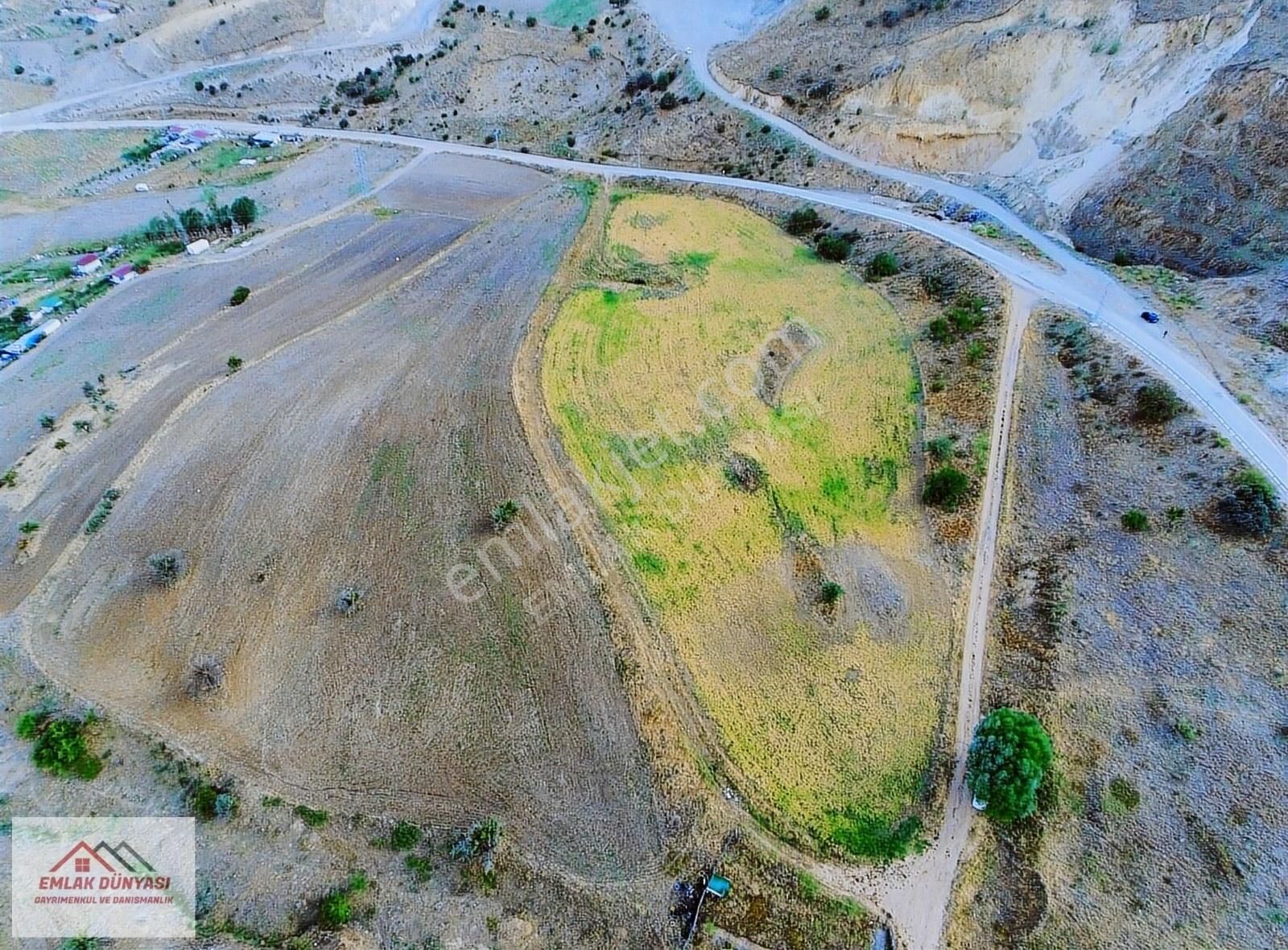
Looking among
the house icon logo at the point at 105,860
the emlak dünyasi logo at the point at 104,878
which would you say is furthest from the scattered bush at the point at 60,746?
the house icon logo at the point at 105,860

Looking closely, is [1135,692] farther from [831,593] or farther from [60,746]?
[60,746]

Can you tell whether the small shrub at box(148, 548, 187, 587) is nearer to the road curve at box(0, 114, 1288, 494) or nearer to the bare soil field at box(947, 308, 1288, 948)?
the bare soil field at box(947, 308, 1288, 948)

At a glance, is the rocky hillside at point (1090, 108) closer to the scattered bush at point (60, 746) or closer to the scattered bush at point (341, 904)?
the scattered bush at point (341, 904)

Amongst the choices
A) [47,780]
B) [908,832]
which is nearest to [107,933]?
[47,780]

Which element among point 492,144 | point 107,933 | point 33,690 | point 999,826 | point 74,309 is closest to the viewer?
point 107,933

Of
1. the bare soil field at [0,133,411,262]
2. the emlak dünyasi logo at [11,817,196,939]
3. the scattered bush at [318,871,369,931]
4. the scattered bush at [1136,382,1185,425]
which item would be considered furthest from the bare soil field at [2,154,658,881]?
the scattered bush at [1136,382,1185,425]

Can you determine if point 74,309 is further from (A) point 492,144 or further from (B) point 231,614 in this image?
(A) point 492,144

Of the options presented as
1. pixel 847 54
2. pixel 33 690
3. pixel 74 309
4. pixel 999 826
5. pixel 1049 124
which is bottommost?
pixel 999 826

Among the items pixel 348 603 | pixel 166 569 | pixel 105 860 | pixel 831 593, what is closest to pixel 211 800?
pixel 105 860
